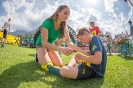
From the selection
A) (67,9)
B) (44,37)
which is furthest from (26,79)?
(67,9)

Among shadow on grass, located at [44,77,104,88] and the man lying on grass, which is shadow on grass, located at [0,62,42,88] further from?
the man lying on grass

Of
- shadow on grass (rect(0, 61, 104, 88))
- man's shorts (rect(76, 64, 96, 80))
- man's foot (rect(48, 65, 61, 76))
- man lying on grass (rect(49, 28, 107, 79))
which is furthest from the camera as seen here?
man's foot (rect(48, 65, 61, 76))

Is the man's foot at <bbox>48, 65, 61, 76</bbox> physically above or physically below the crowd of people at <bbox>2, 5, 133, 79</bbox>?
below

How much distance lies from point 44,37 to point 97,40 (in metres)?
1.32

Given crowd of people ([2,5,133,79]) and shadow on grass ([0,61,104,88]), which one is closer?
shadow on grass ([0,61,104,88])

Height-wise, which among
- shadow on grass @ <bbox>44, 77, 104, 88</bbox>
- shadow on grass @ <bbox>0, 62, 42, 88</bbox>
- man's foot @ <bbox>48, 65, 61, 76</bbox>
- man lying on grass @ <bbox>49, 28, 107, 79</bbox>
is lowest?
shadow on grass @ <bbox>44, 77, 104, 88</bbox>

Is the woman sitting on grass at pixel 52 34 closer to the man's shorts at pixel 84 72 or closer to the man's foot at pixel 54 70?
the man's foot at pixel 54 70

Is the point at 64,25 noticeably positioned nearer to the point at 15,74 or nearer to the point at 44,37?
the point at 44,37

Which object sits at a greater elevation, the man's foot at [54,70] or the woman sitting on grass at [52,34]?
the woman sitting on grass at [52,34]

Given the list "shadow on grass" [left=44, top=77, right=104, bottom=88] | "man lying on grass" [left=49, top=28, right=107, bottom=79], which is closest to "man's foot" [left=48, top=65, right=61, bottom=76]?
"shadow on grass" [left=44, top=77, right=104, bottom=88]

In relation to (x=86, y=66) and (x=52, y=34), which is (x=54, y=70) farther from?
(x=52, y=34)

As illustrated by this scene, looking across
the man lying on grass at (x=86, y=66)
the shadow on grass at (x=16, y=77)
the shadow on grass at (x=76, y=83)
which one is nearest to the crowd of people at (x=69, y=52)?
the man lying on grass at (x=86, y=66)

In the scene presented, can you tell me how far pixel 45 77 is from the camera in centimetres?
365

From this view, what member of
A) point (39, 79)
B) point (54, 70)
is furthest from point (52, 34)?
point (39, 79)
